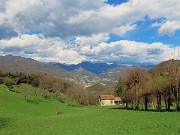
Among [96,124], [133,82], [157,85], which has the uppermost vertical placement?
[133,82]

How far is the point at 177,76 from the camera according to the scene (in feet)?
267

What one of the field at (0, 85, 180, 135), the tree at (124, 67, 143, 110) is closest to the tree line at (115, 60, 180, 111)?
the tree at (124, 67, 143, 110)

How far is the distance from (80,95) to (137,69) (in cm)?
8052

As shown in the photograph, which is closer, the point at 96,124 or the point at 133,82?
the point at 96,124

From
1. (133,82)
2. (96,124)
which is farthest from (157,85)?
(96,124)

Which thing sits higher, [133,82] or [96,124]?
[133,82]

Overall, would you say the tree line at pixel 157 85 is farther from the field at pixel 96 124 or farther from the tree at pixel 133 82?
the field at pixel 96 124

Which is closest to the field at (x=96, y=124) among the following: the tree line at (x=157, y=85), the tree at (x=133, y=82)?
the tree line at (x=157, y=85)

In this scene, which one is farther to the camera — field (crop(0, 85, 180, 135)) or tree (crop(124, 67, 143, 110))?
tree (crop(124, 67, 143, 110))

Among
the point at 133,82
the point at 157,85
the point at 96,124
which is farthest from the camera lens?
→ the point at 133,82

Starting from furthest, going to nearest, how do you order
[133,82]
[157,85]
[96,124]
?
[133,82] < [157,85] < [96,124]

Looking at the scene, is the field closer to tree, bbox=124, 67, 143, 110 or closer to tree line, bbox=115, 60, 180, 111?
tree line, bbox=115, 60, 180, 111

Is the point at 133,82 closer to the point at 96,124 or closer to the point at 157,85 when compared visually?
the point at 157,85

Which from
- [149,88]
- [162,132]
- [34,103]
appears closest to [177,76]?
[149,88]
